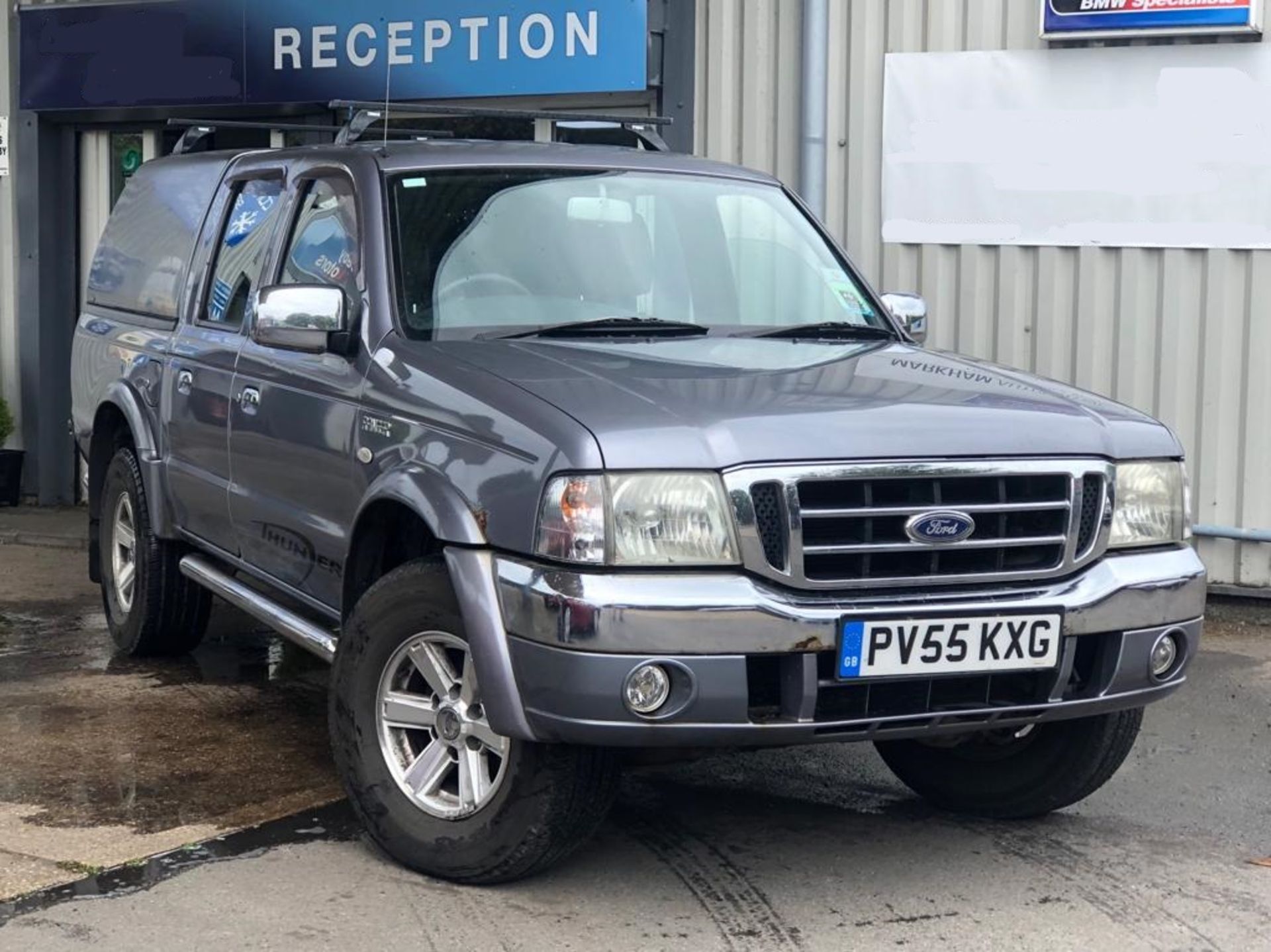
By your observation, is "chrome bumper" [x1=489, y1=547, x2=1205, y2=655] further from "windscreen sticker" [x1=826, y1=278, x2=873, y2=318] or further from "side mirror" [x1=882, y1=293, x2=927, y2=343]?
"side mirror" [x1=882, y1=293, x2=927, y2=343]

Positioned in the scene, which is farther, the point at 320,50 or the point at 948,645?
the point at 320,50

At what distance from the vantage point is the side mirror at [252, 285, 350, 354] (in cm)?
534

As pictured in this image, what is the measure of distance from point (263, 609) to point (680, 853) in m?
1.74

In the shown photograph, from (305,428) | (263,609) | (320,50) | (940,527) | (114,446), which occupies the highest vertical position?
(320,50)

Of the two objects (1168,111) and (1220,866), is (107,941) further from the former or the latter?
(1168,111)

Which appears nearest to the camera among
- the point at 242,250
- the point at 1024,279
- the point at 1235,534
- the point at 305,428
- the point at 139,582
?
the point at 305,428

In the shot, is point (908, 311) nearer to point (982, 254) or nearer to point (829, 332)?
point (829, 332)

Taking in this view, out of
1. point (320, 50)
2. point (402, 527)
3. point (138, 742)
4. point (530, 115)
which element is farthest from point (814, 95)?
point (402, 527)

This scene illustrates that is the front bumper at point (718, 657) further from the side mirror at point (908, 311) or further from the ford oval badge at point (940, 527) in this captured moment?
the side mirror at point (908, 311)

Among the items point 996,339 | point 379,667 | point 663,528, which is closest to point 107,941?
point 379,667

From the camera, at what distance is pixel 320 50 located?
37.9 feet

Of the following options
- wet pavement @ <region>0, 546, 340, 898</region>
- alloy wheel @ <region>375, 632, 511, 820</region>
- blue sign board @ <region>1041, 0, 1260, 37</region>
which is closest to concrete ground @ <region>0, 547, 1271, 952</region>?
wet pavement @ <region>0, 546, 340, 898</region>

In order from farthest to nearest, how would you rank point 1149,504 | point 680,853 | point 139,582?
1. point 139,582
2. point 680,853
3. point 1149,504

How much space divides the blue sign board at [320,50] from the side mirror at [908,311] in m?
4.32
